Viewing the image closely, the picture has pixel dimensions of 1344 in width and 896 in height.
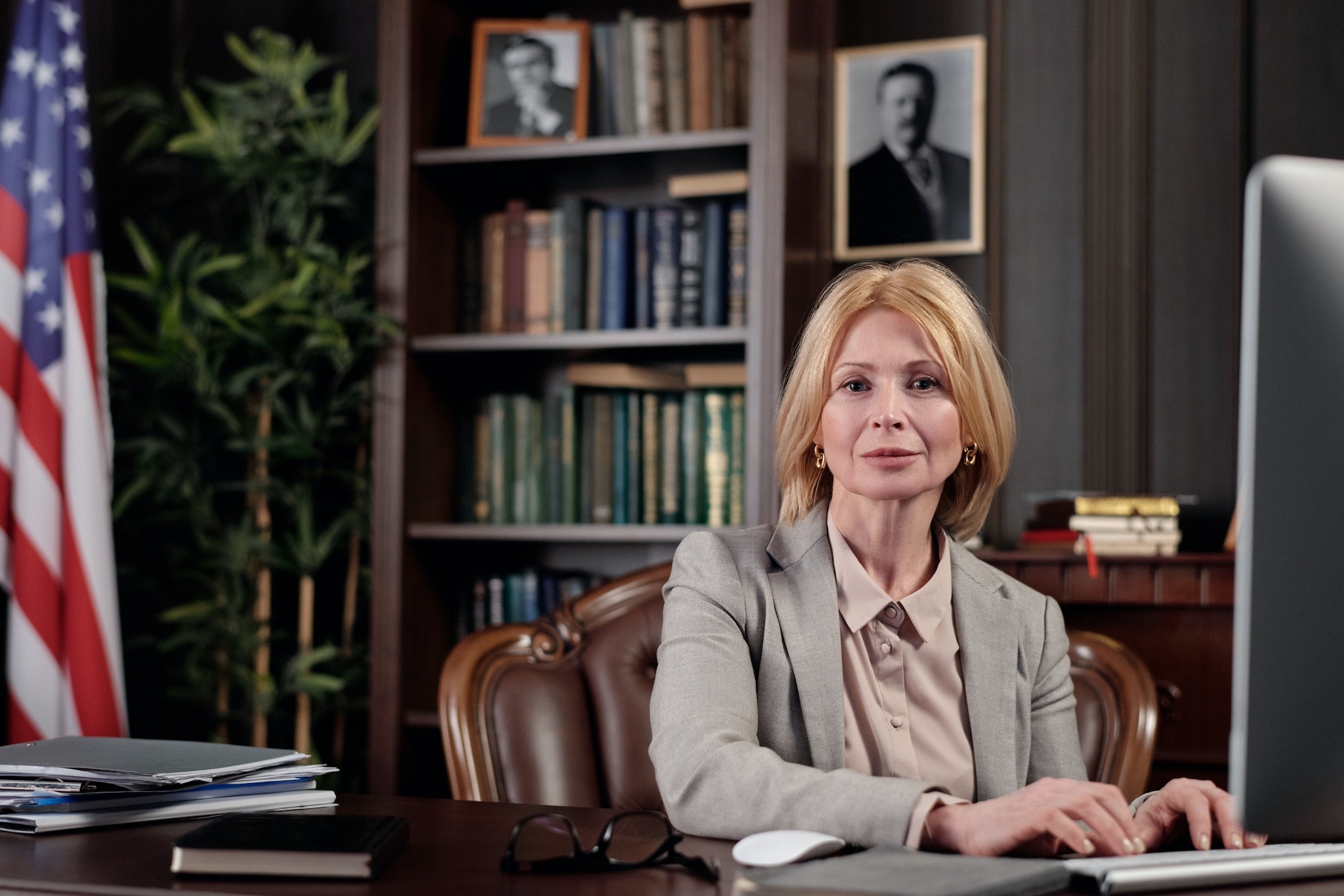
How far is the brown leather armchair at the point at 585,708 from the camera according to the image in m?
1.71

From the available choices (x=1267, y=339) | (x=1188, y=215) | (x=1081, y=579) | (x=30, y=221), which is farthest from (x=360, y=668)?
(x=1267, y=339)

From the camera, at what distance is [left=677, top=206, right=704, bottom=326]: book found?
9.15 ft

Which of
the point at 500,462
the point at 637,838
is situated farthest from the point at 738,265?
the point at 637,838

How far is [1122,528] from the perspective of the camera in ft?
7.93

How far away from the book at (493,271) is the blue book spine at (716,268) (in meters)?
0.51

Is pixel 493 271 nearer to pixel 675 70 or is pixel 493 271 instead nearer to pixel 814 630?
pixel 675 70

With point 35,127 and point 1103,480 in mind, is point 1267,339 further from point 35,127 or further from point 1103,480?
point 35,127

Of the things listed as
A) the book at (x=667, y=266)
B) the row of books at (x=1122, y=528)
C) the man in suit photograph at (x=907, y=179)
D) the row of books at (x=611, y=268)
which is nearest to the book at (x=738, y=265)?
the row of books at (x=611, y=268)

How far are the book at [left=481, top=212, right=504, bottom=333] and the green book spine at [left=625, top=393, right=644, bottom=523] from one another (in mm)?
375

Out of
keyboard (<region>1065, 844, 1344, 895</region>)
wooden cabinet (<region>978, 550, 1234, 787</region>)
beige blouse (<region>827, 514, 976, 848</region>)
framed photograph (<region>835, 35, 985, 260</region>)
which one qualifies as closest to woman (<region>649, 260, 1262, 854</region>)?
beige blouse (<region>827, 514, 976, 848</region>)

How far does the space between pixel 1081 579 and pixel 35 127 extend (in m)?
2.37

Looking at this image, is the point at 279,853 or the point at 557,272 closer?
the point at 279,853

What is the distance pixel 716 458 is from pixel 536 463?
17.2 inches

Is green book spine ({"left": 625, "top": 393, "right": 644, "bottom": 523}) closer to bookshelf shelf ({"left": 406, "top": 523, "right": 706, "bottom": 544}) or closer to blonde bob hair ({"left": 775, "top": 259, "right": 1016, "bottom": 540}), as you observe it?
bookshelf shelf ({"left": 406, "top": 523, "right": 706, "bottom": 544})
